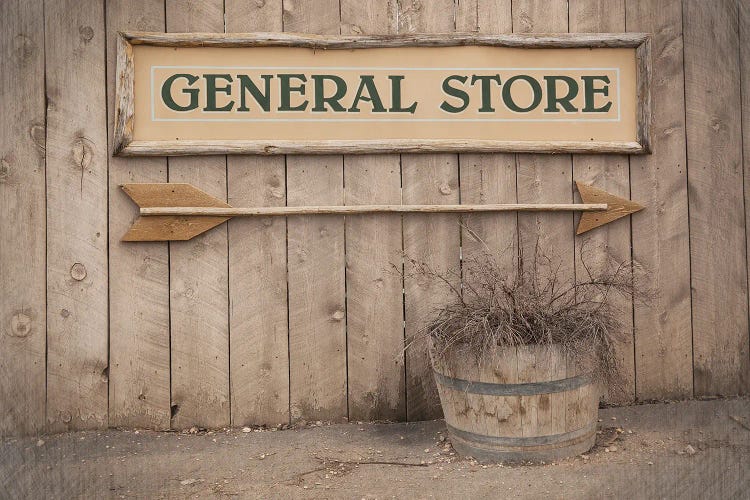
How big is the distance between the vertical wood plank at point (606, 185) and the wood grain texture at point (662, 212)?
45 mm

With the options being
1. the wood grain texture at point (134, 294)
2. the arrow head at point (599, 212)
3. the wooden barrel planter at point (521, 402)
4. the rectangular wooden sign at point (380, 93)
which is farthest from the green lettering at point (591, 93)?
the wood grain texture at point (134, 294)

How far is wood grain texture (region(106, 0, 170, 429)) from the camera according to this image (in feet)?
10.0

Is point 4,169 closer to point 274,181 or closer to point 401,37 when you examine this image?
point 274,181

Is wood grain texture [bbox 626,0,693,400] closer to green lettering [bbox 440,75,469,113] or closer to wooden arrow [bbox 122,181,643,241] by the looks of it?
wooden arrow [bbox 122,181,643,241]

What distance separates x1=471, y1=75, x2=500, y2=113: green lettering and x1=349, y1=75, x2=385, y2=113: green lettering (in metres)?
0.45

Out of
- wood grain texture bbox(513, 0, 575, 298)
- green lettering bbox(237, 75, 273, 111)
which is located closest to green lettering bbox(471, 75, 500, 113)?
wood grain texture bbox(513, 0, 575, 298)

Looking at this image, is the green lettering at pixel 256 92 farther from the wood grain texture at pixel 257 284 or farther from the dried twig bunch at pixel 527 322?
the dried twig bunch at pixel 527 322

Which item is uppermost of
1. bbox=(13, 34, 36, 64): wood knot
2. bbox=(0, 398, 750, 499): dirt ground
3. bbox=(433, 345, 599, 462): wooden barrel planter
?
bbox=(13, 34, 36, 64): wood knot

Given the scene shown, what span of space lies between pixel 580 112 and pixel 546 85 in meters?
0.21

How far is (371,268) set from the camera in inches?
124

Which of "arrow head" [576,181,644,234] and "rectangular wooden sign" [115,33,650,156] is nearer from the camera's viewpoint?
"rectangular wooden sign" [115,33,650,156]

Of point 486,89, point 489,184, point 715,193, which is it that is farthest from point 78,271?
point 715,193

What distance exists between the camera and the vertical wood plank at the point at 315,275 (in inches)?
123

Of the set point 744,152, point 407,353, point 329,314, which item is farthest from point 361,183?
point 744,152
